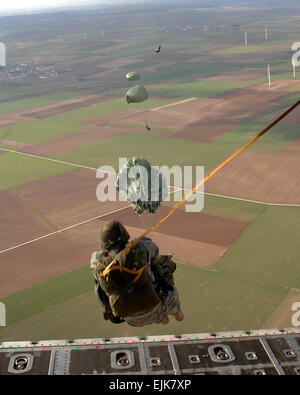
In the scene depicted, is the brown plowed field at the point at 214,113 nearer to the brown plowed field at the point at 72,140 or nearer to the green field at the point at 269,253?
the brown plowed field at the point at 72,140

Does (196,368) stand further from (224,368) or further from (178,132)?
(178,132)

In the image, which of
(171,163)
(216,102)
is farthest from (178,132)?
(216,102)

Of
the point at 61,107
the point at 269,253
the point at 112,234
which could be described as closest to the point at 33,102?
the point at 61,107

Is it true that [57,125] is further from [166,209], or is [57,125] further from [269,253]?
[269,253]

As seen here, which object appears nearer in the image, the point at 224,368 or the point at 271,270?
the point at 224,368

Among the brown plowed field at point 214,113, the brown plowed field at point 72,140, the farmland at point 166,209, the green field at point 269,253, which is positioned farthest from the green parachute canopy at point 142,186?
the brown plowed field at point 72,140
